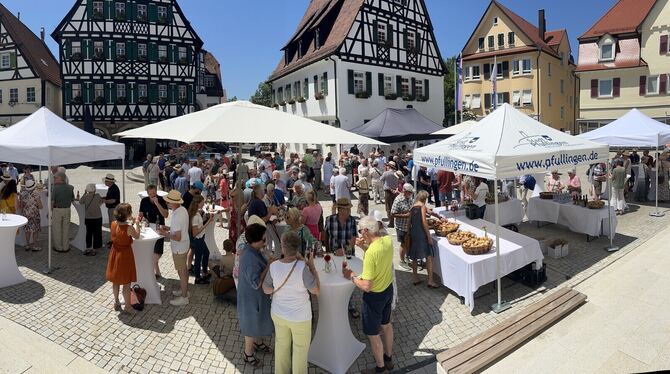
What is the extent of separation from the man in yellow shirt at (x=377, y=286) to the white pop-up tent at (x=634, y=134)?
987 centimetres

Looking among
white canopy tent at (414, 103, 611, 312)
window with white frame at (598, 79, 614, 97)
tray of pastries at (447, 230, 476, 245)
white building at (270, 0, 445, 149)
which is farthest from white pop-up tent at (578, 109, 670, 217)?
window with white frame at (598, 79, 614, 97)

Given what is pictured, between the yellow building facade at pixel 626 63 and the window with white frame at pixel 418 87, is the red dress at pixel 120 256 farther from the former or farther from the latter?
the yellow building facade at pixel 626 63

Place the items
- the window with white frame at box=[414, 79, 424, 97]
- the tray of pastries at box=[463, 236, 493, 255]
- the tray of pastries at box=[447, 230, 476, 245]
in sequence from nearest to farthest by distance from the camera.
→ the tray of pastries at box=[463, 236, 493, 255] < the tray of pastries at box=[447, 230, 476, 245] < the window with white frame at box=[414, 79, 424, 97]

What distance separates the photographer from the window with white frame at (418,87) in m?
28.7

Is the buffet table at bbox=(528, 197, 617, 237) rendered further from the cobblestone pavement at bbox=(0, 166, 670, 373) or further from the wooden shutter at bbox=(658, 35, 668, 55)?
the wooden shutter at bbox=(658, 35, 668, 55)

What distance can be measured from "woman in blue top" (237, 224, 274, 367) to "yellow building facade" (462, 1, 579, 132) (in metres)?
36.2

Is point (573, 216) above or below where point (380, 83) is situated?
below

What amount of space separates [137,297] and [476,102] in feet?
130

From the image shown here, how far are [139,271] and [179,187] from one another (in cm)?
554

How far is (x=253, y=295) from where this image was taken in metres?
4.70

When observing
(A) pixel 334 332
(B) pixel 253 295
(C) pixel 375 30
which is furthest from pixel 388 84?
(B) pixel 253 295

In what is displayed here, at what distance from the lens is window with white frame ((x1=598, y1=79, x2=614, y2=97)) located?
32594 millimetres

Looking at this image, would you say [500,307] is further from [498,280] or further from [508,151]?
[508,151]

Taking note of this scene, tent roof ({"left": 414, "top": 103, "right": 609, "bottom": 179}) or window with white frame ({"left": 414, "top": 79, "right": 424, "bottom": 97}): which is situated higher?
window with white frame ({"left": 414, "top": 79, "right": 424, "bottom": 97})
